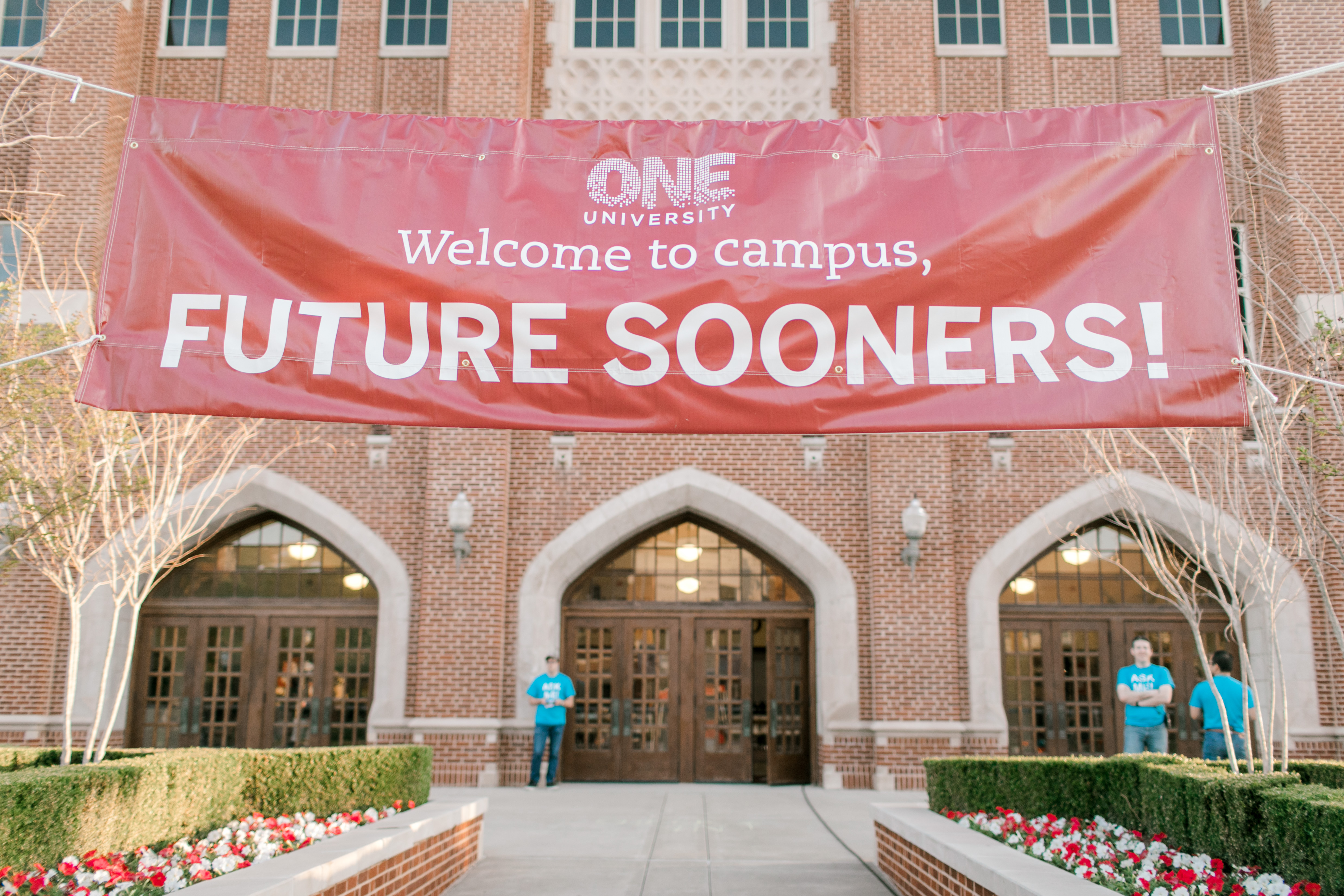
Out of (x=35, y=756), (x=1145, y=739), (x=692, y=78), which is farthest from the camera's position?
(x=692, y=78)

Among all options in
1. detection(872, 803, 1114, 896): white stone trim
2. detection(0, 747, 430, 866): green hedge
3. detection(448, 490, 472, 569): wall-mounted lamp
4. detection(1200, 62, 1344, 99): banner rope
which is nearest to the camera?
detection(1200, 62, 1344, 99): banner rope

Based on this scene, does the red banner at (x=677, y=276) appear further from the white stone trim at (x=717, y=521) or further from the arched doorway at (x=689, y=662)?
the arched doorway at (x=689, y=662)

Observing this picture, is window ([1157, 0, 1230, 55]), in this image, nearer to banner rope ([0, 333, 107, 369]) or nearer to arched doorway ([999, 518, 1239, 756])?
arched doorway ([999, 518, 1239, 756])

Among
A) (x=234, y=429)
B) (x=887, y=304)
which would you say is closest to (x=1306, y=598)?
(x=887, y=304)

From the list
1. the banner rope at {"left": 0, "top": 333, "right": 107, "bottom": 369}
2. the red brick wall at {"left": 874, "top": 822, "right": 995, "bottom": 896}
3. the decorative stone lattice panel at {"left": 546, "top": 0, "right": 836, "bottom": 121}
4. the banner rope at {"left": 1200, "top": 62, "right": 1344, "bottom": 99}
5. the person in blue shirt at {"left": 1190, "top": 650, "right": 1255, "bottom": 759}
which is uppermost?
the decorative stone lattice panel at {"left": 546, "top": 0, "right": 836, "bottom": 121}

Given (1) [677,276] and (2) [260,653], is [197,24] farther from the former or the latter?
(1) [677,276]

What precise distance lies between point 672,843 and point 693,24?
10.9 meters

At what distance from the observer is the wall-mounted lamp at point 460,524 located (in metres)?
12.9

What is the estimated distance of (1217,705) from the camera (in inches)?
355

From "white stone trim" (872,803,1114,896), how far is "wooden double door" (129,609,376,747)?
8411 millimetres

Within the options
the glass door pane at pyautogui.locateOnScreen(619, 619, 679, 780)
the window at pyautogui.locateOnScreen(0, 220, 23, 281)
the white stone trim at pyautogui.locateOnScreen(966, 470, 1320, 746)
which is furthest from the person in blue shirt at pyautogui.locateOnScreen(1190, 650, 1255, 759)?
the window at pyautogui.locateOnScreen(0, 220, 23, 281)

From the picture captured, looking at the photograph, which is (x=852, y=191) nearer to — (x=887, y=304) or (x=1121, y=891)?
(x=887, y=304)

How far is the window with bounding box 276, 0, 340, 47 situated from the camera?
14828mm

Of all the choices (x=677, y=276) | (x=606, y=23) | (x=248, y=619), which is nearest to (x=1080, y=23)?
(x=606, y=23)
